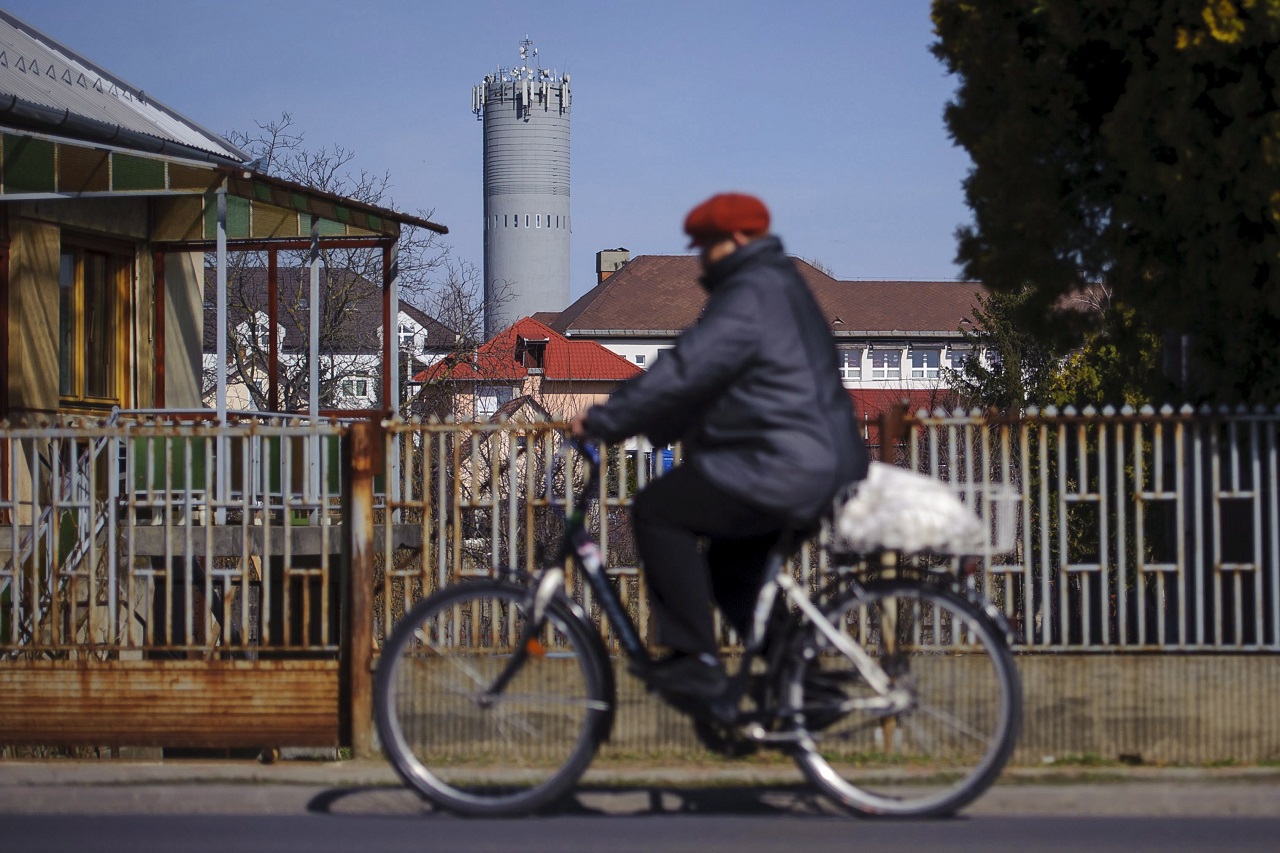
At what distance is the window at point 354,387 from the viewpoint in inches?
1700

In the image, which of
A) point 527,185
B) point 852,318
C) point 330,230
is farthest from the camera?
point 527,185

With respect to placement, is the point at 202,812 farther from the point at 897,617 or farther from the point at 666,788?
the point at 897,617

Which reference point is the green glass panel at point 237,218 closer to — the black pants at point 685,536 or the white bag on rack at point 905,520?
the black pants at point 685,536

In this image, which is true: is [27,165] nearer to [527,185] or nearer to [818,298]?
[818,298]

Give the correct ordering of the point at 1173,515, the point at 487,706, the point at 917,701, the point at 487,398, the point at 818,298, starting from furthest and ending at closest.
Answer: the point at 818,298
the point at 487,398
the point at 1173,515
the point at 487,706
the point at 917,701

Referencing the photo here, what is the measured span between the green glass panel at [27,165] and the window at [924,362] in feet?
311

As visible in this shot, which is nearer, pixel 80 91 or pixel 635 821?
pixel 635 821

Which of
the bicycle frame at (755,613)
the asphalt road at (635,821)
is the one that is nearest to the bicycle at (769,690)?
the bicycle frame at (755,613)

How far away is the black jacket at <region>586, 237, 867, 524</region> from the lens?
5.03 m

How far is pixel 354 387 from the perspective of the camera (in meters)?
46.6

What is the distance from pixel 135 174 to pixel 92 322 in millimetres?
3319

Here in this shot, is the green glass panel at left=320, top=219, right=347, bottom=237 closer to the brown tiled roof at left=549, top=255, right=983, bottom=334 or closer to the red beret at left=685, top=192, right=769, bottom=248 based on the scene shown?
the red beret at left=685, top=192, right=769, bottom=248

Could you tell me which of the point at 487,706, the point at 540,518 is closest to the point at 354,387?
the point at 540,518

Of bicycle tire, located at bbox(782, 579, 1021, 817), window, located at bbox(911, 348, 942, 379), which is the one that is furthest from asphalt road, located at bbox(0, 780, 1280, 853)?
window, located at bbox(911, 348, 942, 379)
